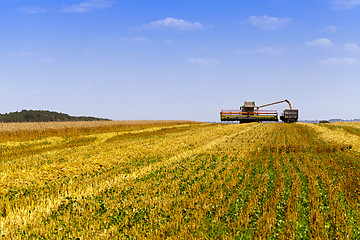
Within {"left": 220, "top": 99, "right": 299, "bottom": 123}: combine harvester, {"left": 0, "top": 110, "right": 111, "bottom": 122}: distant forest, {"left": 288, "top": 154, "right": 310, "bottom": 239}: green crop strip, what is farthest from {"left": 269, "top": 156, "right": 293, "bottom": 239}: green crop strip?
{"left": 0, "top": 110, "right": 111, "bottom": 122}: distant forest

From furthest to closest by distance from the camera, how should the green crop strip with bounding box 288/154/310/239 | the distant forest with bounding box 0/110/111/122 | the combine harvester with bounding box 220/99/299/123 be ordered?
the distant forest with bounding box 0/110/111/122, the combine harvester with bounding box 220/99/299/123, the green crop strip with bounding box 288/154/310/239

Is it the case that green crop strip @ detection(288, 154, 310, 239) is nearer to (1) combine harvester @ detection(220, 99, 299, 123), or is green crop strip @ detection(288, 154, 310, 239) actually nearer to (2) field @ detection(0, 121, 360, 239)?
(2) field @ detection(0, 121, 360, 239)

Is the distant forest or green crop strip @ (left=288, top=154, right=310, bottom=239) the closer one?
green crop strip @ (left=288, top=154, right=310, bottom=239)

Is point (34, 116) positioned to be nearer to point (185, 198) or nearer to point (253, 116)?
point (253, 116)

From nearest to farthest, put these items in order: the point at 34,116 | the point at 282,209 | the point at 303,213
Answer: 1. the point at 303,213
2. the point at 282,209
3. the point at 34,116

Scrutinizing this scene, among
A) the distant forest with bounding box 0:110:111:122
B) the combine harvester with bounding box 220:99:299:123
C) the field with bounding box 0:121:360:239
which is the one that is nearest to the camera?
the field with bounding box 0:121:360:239

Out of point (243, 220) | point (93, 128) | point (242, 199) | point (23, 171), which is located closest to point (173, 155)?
point (23, 171)

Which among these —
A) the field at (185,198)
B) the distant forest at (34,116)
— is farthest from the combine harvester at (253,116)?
the distant forest at (34,116)

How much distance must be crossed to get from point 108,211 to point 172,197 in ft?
7.22

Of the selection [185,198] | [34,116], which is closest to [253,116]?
[185,198]

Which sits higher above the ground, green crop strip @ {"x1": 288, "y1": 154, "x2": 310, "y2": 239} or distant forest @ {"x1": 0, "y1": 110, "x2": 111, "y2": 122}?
distant forest @ {"x1": 0, "y1": 110, "x2": 111, "y2": 122}

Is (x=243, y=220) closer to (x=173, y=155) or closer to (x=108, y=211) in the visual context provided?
(x=108, y=211)

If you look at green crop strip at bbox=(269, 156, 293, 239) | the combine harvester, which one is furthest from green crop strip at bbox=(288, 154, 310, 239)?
the combine harvester

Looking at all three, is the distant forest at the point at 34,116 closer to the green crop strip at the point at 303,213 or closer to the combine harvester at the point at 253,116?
the combine harvester at the point at 253,116
